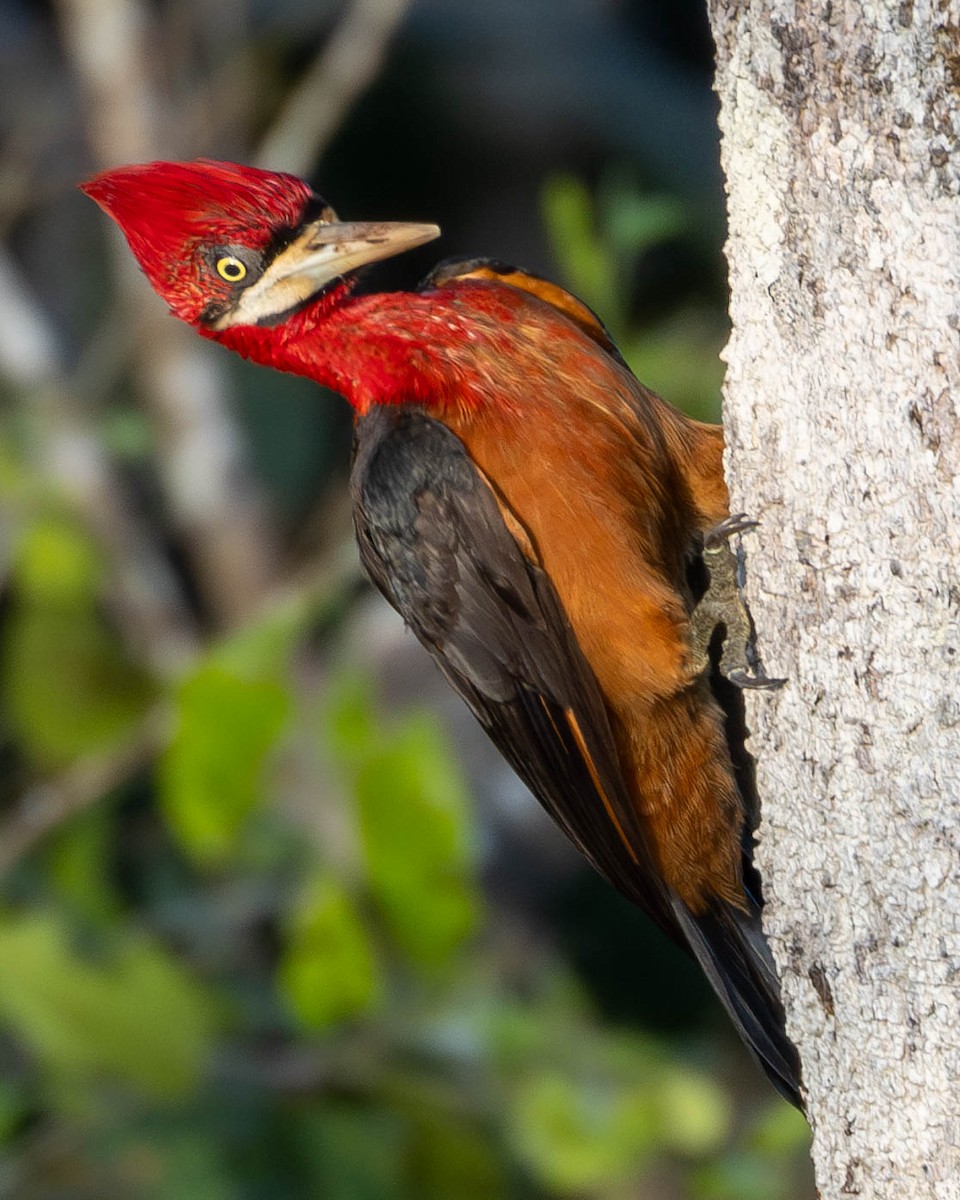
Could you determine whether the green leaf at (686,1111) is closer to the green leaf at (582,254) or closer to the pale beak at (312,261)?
the green leaf at (582,254)

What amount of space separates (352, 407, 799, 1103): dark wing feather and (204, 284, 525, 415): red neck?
0.04 m

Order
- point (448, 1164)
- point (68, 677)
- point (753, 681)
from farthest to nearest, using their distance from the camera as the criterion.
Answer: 1. point (68, 677)
2. point (448, 1164)
3. point (753, 681)

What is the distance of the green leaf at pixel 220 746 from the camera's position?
3377 mm

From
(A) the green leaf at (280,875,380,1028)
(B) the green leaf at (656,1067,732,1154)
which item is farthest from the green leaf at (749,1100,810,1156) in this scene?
(A) the green leaf at (280,875,380,1028)

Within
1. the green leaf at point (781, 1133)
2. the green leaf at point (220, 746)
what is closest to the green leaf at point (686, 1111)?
the green leaf at point (781, 1133)

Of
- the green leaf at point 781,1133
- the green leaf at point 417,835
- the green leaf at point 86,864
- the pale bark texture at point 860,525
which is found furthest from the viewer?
the green leaf at point 86,864

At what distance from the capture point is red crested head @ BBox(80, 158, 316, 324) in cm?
230

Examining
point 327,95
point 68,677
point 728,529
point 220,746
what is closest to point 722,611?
point 728,529

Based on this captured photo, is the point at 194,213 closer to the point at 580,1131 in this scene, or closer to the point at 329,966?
the point at 329,966

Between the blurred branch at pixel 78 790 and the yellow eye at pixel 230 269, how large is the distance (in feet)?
7.57

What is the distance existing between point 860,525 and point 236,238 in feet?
3.67

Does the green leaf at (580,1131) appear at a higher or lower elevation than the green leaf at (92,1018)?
lower

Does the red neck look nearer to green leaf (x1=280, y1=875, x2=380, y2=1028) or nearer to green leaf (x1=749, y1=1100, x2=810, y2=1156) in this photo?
green leaf (x1=280, y1=875, x2=380, y2=1028)

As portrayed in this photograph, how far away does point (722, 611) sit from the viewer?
86.6 inches
